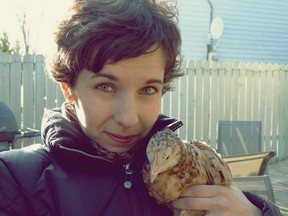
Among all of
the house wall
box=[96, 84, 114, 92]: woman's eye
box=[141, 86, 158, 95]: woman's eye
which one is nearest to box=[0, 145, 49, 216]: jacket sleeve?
box=[96, 84, 114, 92]: woman's eye

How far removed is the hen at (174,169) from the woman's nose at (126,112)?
0.14 meters

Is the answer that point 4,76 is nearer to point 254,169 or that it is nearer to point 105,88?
point 254,169

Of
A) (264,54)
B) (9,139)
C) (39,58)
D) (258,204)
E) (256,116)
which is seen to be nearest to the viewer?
(258,204)

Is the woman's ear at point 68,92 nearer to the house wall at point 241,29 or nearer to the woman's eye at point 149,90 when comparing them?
the woman's eye at point 149,90

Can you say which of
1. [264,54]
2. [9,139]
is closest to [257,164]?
[9,139]

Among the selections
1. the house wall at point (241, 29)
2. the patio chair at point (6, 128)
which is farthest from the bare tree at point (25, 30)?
the patio chair at point (6, 128)

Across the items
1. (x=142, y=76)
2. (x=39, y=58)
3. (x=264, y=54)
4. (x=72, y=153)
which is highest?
(x=264, y=54)

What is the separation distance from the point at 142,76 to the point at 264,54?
1432 centimetres

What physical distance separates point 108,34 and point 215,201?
0.72 metres

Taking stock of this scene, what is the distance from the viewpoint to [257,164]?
366 cm

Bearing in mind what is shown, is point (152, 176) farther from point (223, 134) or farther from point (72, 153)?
point (223, 134)

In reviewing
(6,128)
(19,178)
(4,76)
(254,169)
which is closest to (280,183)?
(254,169)

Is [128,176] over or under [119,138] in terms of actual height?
under

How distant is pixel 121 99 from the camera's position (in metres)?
1.52
